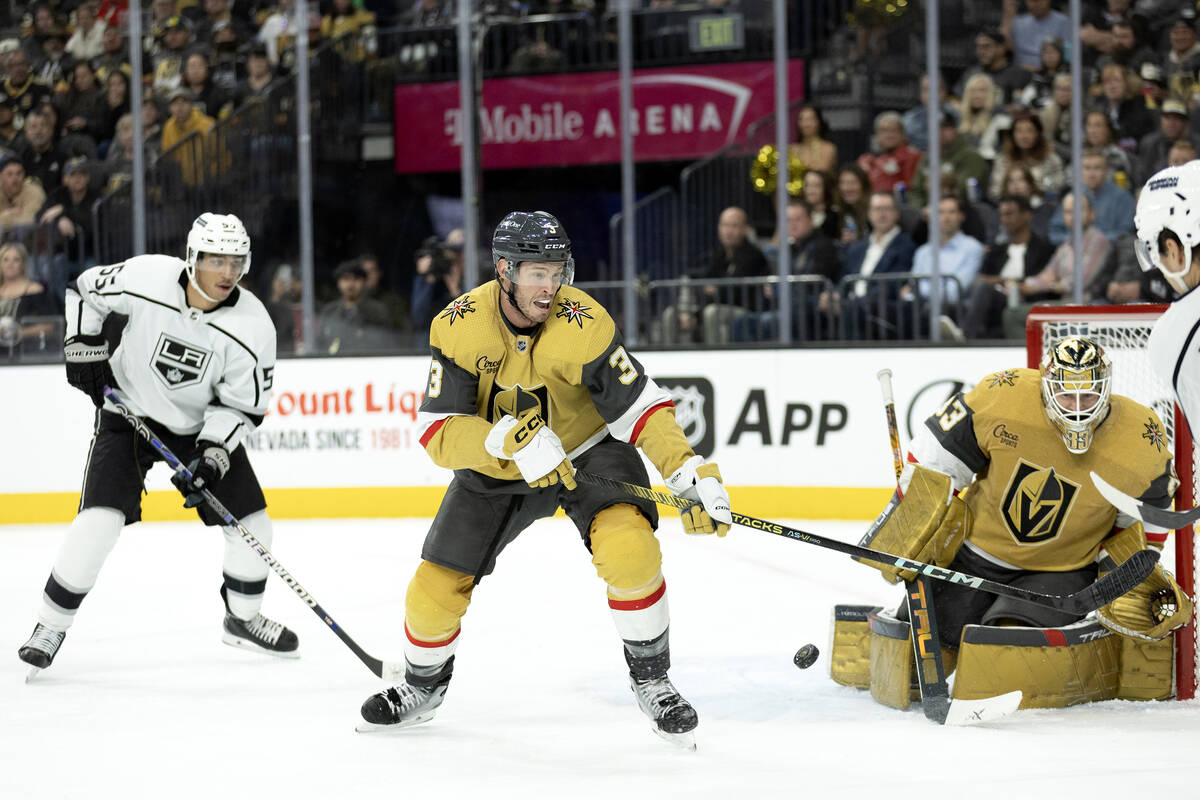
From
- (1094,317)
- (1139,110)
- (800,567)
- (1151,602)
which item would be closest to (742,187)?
(1139,110)

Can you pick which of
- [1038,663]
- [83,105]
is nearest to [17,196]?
[83,105]

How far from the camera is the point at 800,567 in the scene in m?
5.28

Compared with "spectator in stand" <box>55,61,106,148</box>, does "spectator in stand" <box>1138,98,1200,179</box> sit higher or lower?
lower

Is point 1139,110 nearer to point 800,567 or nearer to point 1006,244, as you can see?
point 1006,244

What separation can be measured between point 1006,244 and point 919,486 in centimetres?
368

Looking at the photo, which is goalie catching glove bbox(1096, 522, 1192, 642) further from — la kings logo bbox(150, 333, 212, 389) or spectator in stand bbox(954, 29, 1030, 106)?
spectator in stand bbox(954, 29, 1030, 106)

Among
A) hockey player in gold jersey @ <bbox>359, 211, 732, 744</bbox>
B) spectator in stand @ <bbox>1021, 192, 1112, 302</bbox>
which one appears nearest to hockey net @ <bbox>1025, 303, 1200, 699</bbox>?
hockey player in gold jersey @ <bbox>359, 211, 732, 744</bbox>

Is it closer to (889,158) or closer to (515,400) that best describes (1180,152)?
(889,158)

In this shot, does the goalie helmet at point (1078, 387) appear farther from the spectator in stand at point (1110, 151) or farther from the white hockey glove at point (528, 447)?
the spectator in stand at point (1110, 151)

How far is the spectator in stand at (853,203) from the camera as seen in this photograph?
6.86 meters

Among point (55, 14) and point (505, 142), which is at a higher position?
point (55, 14)

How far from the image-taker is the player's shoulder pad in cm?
289

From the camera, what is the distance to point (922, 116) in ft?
23.0

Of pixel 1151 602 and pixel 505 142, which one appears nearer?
pixel 1151 602
